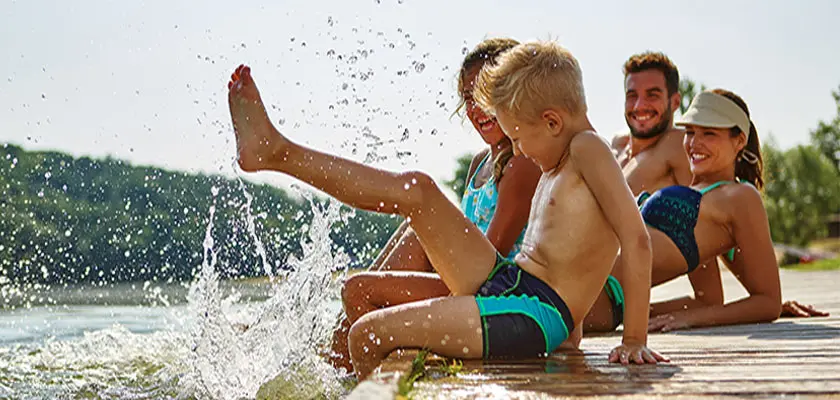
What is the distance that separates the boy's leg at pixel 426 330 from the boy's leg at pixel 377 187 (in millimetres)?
163

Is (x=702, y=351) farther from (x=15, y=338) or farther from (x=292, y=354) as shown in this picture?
(x=15, y=338)

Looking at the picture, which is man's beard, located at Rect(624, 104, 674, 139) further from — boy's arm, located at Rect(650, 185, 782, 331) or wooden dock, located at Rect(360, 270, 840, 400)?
wooden dock, located at Rect(360, 270, 840, 400)

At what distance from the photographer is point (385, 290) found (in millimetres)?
3674

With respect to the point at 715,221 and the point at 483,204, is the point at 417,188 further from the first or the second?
the point at 715,221

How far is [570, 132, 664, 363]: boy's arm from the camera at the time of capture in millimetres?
2955

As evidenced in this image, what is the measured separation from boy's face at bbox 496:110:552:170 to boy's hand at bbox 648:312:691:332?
1619mm

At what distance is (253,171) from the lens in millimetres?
3121

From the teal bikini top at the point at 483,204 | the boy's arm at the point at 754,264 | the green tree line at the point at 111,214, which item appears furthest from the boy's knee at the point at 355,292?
the green tree line at the point at 111,214

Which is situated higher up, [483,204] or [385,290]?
[483,204]

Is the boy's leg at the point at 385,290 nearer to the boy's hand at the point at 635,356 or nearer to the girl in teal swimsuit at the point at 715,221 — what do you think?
the boy's hand at the point at 635,356

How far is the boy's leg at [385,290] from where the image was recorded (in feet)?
12.0

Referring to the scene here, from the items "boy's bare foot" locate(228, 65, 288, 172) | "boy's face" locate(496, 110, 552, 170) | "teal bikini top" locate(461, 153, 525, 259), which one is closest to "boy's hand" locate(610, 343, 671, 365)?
"boy's face" locate(496, 110, 552, 170)

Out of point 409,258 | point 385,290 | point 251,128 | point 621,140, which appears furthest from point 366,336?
point 621,140

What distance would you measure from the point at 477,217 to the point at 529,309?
1146 millimetres
